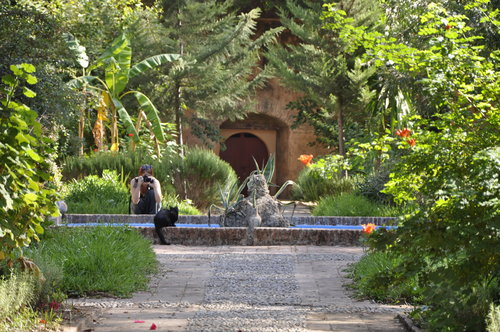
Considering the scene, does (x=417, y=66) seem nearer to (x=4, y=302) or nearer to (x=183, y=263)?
(x=4, y=302)

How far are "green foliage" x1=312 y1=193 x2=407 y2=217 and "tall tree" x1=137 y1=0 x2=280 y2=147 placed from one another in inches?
295

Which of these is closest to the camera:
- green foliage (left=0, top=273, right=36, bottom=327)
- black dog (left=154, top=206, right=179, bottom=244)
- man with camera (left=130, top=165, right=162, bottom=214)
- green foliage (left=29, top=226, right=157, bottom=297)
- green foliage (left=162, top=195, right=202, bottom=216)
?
green foliage (left=0, top=273, right=36, bottom=327)

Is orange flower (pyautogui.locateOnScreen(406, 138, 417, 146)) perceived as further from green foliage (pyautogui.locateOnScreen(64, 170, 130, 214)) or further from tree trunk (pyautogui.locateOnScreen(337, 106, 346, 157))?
tree trunk (pyautogui.locateOnScreen(337, 106, 346, 157))

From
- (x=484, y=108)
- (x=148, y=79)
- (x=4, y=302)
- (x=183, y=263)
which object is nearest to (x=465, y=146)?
(x=484, y=108)

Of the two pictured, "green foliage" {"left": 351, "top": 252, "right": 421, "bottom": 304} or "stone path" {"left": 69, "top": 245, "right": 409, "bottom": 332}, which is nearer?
"green foliage" {"left": 351, "top": 252, "right": 421, "bottom": 304}

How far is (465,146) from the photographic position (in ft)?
18.5

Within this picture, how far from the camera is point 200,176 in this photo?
19078mm

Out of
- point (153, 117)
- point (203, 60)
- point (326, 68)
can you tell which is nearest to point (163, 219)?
point (153, 117)

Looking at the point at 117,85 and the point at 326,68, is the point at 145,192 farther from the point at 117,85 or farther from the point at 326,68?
the point at 326,68

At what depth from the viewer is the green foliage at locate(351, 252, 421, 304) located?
563cm

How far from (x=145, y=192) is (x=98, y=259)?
6009mm

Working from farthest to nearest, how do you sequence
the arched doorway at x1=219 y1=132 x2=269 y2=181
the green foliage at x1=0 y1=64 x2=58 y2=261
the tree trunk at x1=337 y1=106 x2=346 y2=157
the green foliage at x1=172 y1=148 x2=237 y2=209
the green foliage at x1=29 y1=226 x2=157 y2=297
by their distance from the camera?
the arched doorway at x1=219 y1=132 x2=269 y2=181 → the tree trunk at x1=337 y1=106 x2=346 y2=157 → the green foliage at x1=172 y1=148 x2=237 y2=209 → the green foliage at x1=29 y1=226 x2=157 y2=297 → the green foliage at x1=0 y1=64 x2=58 y2=261

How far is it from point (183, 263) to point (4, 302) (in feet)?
13.8

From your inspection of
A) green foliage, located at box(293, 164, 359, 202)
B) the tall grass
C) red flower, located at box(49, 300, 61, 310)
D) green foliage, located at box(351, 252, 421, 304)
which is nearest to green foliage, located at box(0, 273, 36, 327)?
red flower, located at box(49, 300, 61, 310)
